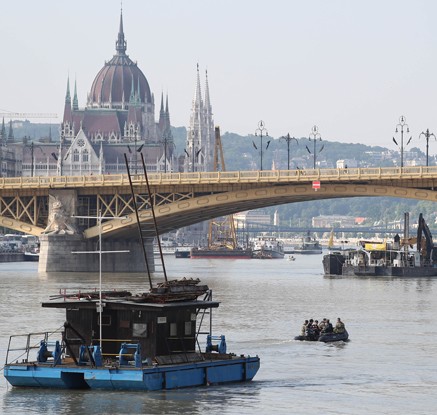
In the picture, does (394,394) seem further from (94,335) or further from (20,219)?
(20,219)

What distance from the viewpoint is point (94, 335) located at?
51594mm

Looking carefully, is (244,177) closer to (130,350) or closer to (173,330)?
(173,330)

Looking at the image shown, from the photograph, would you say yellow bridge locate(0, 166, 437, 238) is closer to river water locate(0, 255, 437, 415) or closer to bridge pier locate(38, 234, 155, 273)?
bridge pier locate(38, 234, 155, 273)

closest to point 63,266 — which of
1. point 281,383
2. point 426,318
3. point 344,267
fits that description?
point 344,267

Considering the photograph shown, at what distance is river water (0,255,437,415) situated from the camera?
48906 mm

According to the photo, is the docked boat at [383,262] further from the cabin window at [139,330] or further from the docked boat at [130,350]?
the cabin window at [139,330]

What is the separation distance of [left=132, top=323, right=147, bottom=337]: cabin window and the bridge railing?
7840cm

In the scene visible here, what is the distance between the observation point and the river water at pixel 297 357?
160 feet

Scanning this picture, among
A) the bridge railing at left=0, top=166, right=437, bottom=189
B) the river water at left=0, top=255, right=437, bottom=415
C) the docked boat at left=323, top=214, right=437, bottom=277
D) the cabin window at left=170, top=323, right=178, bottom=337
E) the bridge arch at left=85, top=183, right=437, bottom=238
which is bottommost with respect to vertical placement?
the river water at left=0, top=255, right=437, bottom=415

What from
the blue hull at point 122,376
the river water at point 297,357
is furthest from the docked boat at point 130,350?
the river water at point 297,357

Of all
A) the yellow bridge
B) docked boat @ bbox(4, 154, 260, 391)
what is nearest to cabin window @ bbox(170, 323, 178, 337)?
docked boat @ bbox(4, 154, 260, 391)

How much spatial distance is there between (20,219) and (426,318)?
74.2 metres

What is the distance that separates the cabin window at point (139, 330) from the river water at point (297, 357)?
2399 mm

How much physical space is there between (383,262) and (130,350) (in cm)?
10275
